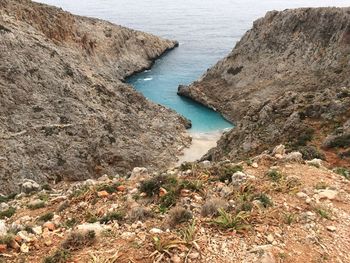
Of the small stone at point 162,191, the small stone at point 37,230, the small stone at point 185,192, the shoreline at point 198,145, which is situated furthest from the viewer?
the shoreline at point 198,145

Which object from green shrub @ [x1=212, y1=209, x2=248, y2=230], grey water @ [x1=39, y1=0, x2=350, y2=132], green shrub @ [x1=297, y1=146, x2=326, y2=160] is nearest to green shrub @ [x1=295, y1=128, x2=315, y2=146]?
green shrub @ [x1=297, y1=146, x2=326, y2=160]

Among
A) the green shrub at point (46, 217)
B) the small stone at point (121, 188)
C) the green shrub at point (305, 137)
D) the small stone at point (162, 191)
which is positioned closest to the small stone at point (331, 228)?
the small stone at point (162, 191)

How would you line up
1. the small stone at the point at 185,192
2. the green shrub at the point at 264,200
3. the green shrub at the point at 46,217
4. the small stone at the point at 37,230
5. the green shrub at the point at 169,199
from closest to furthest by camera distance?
the green shrub at the point at 264,200 → the small stone at the point at 37,230 → the green shrub at the point at 169,199 → the small stone at the point at 185,192 → the green shrub at the point at 46,217

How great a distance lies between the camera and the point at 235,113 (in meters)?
71.1

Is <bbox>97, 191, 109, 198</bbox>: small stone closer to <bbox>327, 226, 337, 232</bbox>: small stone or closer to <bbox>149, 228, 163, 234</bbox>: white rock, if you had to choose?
<bbox>149, 228, 163, 234</bbox>: white rock

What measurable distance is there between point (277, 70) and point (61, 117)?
42.9 m

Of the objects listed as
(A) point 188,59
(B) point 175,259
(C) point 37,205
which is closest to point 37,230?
(C) point 37,205

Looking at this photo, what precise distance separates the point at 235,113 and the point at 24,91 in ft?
116

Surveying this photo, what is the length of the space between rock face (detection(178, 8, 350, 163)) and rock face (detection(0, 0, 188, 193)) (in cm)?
1219

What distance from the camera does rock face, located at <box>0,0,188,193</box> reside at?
147 ft

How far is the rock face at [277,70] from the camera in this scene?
4416 cm

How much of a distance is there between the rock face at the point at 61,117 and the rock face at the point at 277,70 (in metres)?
12.2

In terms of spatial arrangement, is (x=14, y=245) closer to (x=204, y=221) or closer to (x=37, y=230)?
(x=37, y=230)

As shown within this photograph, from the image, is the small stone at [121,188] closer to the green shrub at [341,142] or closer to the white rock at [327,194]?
the white rock at [327,194]
